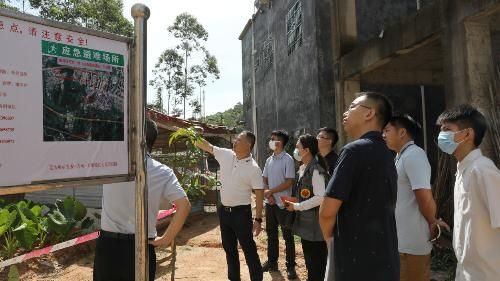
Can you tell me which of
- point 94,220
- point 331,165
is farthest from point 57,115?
point 94,220

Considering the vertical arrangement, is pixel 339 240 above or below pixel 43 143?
below

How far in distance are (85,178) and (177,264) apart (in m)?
4.86

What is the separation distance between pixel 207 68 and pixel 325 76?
57.3 feet

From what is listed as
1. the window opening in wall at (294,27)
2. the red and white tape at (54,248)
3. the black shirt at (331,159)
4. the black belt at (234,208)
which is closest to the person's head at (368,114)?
the black shirt at (331,159)

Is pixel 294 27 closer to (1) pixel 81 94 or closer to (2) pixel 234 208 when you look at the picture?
(2) pixel 234 208

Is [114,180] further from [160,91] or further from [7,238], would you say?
[160,91]

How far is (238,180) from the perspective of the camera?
4.55 meters

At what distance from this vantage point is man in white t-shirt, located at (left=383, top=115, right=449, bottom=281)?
288cm

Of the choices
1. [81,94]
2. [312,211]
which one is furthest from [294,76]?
[81,94]

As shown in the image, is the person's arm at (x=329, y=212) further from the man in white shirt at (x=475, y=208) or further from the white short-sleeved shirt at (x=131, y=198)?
the white short-sleeved shirt at (x=131, y=198)

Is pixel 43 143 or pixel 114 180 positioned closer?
pixel 43 143

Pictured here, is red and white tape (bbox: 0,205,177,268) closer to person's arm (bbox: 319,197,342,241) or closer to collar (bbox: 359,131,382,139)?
person's arm (bbox: 319,197,342,241)

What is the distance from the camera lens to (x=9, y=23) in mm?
1508

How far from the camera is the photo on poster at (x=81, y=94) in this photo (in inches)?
63.6
